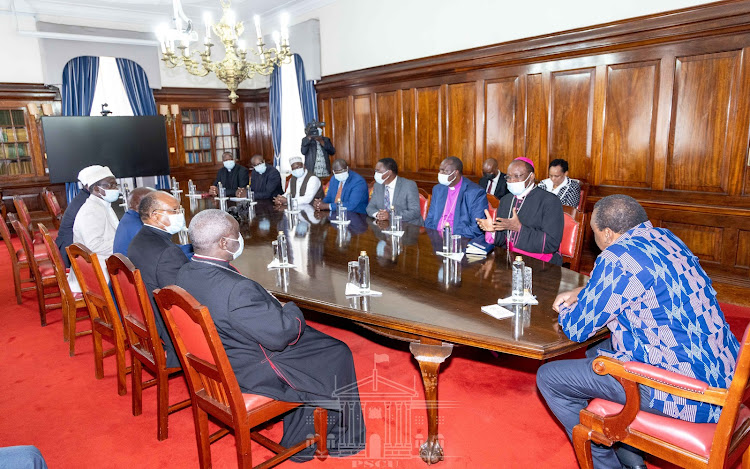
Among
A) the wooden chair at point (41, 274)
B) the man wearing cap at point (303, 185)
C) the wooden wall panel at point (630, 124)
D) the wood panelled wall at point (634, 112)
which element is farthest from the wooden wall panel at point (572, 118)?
the wooden chair at point (41, 274)

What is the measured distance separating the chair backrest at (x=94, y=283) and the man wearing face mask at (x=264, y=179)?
12.5 feet

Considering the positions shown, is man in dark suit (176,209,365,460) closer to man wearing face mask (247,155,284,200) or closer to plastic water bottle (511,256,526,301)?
plastic water bottle (511,256,526,301)

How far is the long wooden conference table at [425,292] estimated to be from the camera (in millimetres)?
1941

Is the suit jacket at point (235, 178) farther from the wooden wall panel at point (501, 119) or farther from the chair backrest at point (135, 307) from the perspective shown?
the chair backrest at point (135, 307)

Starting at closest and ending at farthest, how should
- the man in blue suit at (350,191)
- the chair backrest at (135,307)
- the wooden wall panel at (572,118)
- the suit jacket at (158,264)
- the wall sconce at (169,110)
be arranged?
the chair backrest at (135,307) → the suit jacket at (158,264) → the wooden wall panel at (572,118) → the man in blue suit at (350,191) → the wall sconce at (169,110)

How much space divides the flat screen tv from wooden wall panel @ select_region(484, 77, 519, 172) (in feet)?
19.6

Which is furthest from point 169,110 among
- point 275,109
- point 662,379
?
point 662,379

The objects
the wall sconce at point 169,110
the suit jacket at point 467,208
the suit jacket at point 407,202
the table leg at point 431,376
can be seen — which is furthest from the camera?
the wall sconce at point 169,110

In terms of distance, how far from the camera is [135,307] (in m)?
2.53

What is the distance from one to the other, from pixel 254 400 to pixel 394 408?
1.02 meters

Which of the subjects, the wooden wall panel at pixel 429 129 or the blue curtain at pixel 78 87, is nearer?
the wooden wall panel at pixel 429 129

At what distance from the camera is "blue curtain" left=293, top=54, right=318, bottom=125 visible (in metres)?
8.70

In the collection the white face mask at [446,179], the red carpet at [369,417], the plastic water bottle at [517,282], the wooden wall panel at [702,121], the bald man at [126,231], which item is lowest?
the red carpet at [369,417]

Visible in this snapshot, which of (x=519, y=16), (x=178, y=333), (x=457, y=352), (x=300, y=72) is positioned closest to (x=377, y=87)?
(x=300, y=72)
